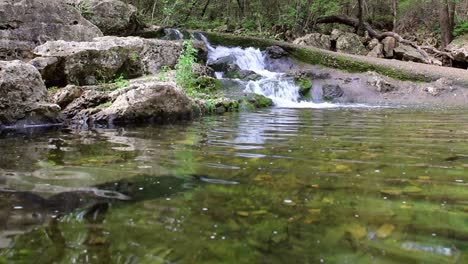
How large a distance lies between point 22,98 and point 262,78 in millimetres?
9463

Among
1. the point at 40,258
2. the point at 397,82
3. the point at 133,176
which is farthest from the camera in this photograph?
the point at 397,82

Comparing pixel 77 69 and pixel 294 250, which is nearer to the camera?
pixel 294 250

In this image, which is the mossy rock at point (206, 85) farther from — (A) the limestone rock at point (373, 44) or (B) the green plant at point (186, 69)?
(A) the limestone rock at point (373, 44)

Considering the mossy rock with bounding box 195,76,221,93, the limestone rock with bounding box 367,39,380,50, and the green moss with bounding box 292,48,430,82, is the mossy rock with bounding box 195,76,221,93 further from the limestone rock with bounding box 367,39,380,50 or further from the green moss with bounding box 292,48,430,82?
the limestone rock with bounding box 367,39,380,50

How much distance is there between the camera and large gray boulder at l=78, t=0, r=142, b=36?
16094mm

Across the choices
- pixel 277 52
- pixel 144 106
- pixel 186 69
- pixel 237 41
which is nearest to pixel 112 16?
pixel 237 41

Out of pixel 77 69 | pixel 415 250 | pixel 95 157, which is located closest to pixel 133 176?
pixel 95 157

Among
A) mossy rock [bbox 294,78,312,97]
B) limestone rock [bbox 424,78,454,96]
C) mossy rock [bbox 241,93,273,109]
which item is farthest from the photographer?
mossy rock [bbox 294,78,312,97]

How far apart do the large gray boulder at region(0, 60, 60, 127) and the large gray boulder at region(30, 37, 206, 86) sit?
5.95 ft

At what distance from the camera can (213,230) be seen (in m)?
2.29

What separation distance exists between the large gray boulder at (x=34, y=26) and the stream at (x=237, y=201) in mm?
6919

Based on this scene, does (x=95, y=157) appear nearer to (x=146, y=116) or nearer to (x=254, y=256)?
(x=254, y=256)

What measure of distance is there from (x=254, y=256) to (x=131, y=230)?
0.75m

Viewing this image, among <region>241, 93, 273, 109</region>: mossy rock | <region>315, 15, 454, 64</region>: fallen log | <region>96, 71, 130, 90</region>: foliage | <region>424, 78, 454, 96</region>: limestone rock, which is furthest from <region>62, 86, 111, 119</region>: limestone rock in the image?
<region>315, 15, 454, 64</region>: fallen log
